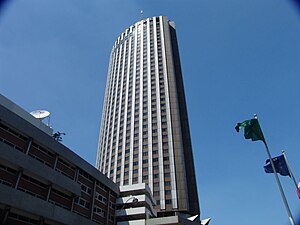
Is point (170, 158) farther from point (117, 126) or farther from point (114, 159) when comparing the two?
point (117, 126)

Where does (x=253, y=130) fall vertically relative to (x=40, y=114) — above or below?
below

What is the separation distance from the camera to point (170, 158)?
7325cm

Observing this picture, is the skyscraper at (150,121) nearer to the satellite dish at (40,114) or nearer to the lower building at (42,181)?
the lower building at (42,181)

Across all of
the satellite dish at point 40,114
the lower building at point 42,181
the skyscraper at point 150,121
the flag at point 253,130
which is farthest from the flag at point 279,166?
the skyscraper at point 150,121

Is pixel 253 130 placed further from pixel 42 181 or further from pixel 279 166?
pixel 42 181

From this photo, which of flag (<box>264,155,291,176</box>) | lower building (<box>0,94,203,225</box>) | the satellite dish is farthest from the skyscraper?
flag (<box>264,155,291,176</box>)

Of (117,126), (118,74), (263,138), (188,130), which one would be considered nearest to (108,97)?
(118,74)

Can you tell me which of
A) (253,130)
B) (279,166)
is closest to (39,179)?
(253,130)

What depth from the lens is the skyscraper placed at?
231 feet

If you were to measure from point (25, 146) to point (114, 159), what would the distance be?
176ft

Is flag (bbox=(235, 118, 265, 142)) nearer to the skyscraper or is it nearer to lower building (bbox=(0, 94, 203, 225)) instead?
lower building (bbox=(0, 94, 203, 225))

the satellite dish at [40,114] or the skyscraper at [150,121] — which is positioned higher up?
the skyscraper at [150,121]

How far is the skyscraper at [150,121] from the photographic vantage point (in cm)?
7031

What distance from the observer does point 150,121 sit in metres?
81.9
